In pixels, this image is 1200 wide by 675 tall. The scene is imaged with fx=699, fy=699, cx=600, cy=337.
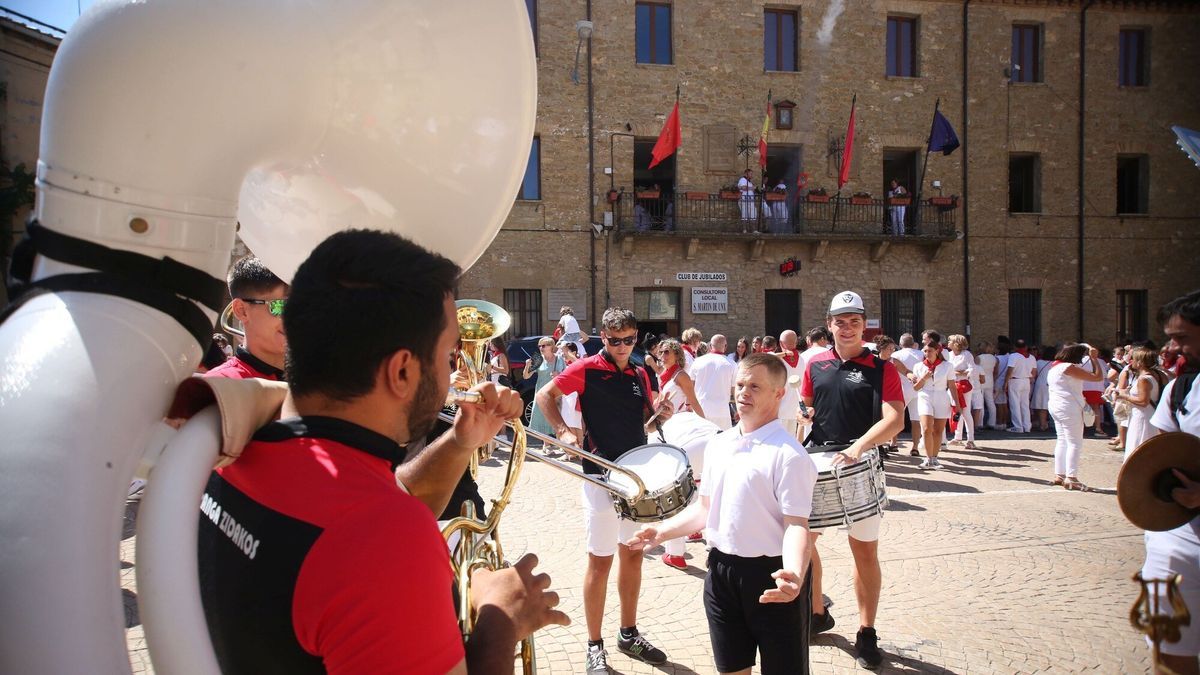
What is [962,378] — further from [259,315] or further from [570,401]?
[259,315]

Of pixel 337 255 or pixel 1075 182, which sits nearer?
pixel 337 255

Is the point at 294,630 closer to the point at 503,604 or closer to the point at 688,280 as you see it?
the point at 503,604

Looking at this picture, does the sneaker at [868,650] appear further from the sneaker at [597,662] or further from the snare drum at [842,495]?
the sneaker at [597,662]

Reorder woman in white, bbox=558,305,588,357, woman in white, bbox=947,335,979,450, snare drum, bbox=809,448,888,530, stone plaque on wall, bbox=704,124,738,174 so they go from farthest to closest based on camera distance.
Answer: stone plaque on wall, bbox=704,124,738,174 → woman in white, bbox=558,305,588,357 → woman in white, bbox=947,335,979,450 → snare drum, bbox=809,448,888,530

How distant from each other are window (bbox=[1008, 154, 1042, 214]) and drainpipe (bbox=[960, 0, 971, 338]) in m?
1.64

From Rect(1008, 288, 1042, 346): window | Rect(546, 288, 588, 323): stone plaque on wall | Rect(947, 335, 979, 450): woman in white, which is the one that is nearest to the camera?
Rect(947, 335, 979, 450): woman in white

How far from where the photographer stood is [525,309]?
17984 mm

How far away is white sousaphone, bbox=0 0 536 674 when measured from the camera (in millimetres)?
915

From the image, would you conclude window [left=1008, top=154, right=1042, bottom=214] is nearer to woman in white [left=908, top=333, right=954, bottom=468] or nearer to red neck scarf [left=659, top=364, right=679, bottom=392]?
woman in white [left=908, top=333, right=954, bottom=468]

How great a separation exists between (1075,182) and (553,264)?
15.0 meters

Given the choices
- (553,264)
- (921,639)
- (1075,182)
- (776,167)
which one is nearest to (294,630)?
(921,639)

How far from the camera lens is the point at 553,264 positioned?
1781 cm

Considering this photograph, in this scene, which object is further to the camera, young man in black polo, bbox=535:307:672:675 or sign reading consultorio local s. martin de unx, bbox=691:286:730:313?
sign reading consultorio local s. martin de unx, bbox=691:286:730:313

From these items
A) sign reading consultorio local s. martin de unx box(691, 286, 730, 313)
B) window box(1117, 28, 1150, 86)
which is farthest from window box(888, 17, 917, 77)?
sign reading consultorio local s. martin de unx box(691, 286, 730, 313)
